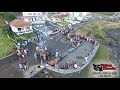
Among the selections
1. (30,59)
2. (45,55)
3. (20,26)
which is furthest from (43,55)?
(20,26)

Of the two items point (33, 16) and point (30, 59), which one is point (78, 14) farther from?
point (30, 59)

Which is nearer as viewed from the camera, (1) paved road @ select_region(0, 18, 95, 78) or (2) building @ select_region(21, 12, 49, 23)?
(1) paved road @ select_region(0, 18, 95, 78)

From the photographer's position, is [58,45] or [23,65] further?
[58,45]

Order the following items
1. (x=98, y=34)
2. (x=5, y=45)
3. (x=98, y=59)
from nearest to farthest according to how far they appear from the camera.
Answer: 1. (x=5, y=45)
2. (x=98, y=59)
3. (x=98, y=34)

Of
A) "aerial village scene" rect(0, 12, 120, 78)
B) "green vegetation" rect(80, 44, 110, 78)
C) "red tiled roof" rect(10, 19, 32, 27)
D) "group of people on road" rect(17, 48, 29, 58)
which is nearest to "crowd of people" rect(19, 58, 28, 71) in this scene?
"aerial village scene" rect(0, 12, 120, 78)

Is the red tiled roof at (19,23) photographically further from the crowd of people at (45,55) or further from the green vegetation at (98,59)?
the green vegetation at (98,59)

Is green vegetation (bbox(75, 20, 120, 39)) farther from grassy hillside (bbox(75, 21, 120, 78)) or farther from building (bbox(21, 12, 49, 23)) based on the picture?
building (bbox(21, 12, 49, 23))
